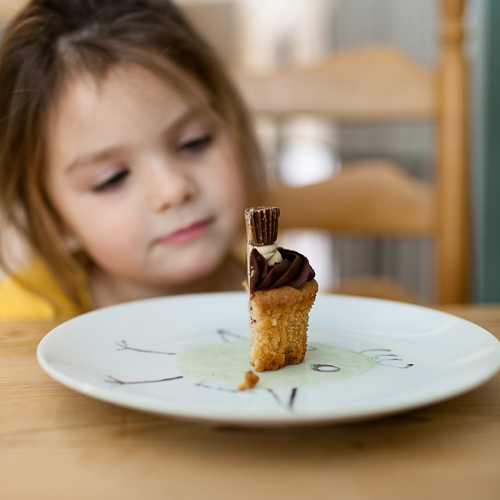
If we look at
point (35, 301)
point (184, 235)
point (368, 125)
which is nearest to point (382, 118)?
point (184, 235)

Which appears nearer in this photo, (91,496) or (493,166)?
(91,496)

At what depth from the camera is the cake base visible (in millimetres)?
619

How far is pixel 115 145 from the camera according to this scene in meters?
1.16

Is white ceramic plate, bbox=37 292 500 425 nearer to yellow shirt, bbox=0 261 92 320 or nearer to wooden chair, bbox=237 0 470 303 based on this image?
yellow shirt, bbox=0 261 92 320

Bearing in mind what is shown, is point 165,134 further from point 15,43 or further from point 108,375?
point 108,375

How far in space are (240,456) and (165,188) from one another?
2.70 feet

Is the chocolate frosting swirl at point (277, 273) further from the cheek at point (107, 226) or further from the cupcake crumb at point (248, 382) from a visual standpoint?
the cheek at point (107, 226)

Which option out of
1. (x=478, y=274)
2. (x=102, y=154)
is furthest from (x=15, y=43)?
(x=478, y=274)

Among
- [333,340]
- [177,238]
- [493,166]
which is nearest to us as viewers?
[333,340]

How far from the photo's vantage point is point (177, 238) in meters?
1.27

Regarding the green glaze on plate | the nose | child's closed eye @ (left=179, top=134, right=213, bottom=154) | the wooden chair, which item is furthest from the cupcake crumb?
the wooden chair

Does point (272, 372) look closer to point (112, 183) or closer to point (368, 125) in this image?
point (112, 183)

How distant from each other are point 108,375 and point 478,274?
1690 millimetres

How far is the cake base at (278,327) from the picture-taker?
62 centimetres
